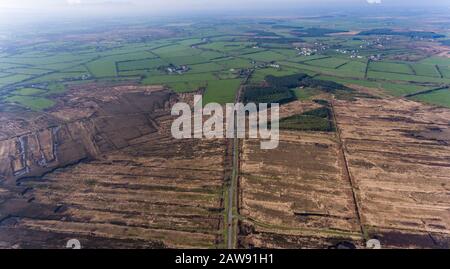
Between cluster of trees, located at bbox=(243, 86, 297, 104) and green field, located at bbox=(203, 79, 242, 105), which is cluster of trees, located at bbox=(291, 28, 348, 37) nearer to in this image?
green field, located at bbox=(203, 79, 242, 105)

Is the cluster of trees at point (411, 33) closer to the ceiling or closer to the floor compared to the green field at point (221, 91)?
closer to the ceiling

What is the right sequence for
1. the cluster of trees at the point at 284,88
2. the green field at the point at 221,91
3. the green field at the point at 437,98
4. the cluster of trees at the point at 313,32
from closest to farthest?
1. the green field at the point at 437,98
2. the cluster of trees at the point at 284,88
3. the green field at the point at 221,91
4. the cluster of trees at the point at 313,32

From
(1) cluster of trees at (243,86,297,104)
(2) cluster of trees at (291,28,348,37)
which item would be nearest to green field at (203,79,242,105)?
(1) cluster of trees at (243,86,297,104)

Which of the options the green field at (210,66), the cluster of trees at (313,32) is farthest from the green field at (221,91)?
the cluster of trees at (313,32)

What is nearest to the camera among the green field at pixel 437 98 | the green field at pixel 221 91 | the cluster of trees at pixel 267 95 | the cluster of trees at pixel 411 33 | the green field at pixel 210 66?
the green field at pixel 437 98

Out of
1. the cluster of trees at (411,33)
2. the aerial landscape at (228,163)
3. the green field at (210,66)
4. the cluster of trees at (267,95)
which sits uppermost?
the cluster of trees at (411,33)

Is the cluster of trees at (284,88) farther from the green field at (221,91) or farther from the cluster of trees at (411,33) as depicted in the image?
the cluster of trees at (411,33)

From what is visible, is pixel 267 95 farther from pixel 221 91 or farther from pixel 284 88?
pixel 221 91

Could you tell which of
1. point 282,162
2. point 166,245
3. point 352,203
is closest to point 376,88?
point 282,162

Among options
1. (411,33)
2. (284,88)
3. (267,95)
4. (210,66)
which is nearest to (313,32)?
(411,33)
